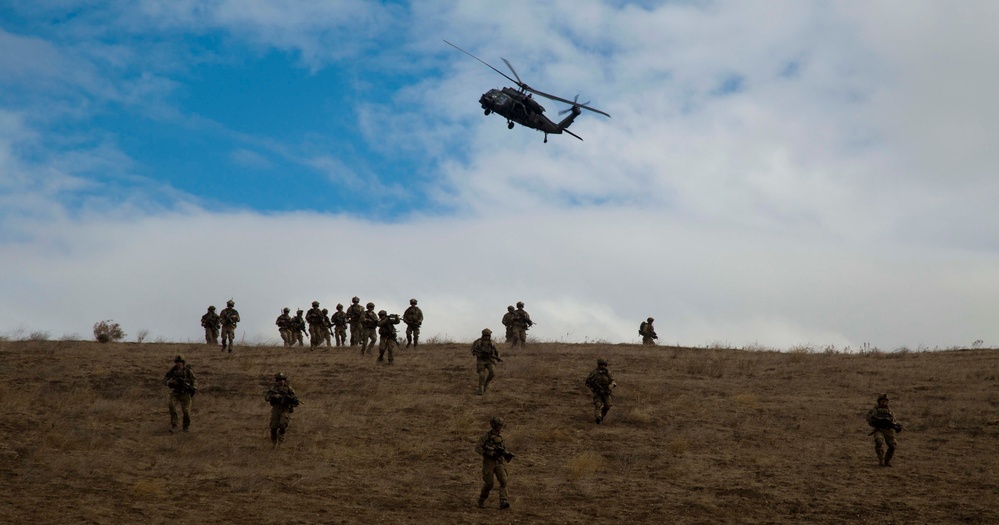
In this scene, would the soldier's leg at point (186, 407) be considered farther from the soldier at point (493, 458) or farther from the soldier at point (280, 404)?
the soldier at point (493, 458)

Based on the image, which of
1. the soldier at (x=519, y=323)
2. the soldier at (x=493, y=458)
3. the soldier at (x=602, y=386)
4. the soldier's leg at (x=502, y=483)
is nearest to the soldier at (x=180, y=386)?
the soldier at (x=493, y=458)

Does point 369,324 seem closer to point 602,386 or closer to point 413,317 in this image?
point 413,317

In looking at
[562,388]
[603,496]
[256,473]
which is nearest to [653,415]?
[562,388]

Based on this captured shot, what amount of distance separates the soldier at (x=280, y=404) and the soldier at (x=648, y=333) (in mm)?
18924

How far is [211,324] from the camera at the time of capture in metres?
34.8

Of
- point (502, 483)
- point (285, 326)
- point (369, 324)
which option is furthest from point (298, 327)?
point (502, 483)

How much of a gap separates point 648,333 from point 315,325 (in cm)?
1246

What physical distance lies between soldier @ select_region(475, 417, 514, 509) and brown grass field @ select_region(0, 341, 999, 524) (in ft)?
1.08

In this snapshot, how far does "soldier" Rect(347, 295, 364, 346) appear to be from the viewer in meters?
35.1

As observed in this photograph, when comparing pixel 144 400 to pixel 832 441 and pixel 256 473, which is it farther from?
pixel 832 441

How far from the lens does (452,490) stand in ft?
63.8

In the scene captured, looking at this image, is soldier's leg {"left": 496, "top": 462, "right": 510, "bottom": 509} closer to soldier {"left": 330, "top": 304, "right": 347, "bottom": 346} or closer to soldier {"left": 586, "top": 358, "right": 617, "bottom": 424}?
soldier {"left": 586, "top": 358, "right": 617, "bottom": 424}

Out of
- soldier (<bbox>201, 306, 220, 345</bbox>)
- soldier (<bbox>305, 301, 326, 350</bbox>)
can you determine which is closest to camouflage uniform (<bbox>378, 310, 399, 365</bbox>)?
soldier (<bbox>305, 301, 326, 350</bbox>)

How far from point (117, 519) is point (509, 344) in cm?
2133
